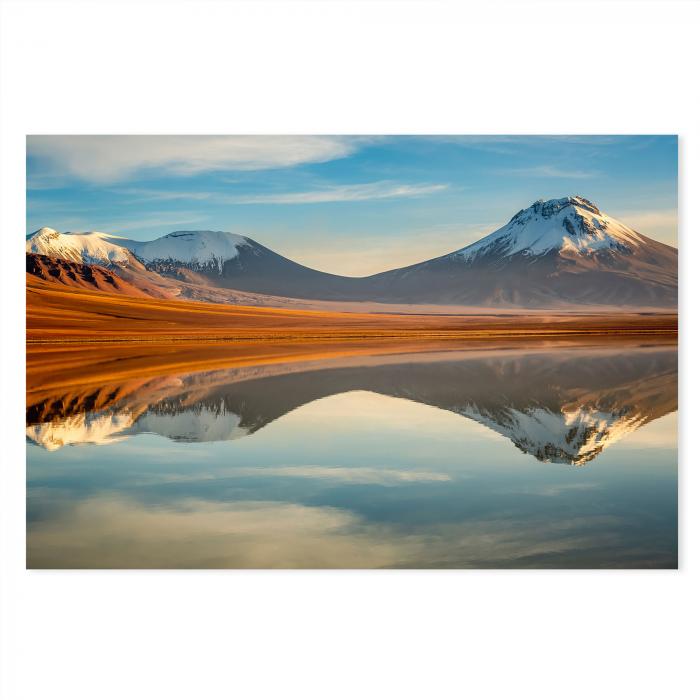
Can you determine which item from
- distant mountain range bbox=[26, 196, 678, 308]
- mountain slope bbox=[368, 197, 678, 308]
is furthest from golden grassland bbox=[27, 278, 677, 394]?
mountain slope bbox=[368, 197, 678, 308]

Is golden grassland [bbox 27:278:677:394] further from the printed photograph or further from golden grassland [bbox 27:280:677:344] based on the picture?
the printed photograph

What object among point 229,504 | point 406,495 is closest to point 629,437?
point 406,495

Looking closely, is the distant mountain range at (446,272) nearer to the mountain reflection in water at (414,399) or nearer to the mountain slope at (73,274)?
the mountain slope at (73,274)
